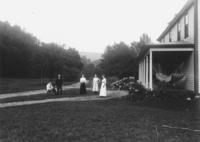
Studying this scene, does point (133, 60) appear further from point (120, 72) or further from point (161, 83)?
point (161, 83)

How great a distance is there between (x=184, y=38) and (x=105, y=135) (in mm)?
13430

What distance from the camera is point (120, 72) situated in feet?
128

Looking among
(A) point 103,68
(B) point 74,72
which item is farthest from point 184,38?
(B) point 74,72

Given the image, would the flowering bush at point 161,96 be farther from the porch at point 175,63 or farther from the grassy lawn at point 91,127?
the grassy lawn at point 91,127

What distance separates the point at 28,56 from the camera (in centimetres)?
5403

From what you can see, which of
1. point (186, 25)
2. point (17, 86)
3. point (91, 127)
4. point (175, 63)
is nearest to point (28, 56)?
point (17, 86)

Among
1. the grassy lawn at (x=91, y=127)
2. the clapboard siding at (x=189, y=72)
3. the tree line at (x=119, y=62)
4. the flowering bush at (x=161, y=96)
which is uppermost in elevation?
the tree line at (x=119, y=62)

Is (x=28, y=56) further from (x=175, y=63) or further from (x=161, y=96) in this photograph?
(x=161, y=96)

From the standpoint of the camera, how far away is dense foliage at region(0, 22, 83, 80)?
3738 cm

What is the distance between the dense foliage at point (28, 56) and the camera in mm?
37375

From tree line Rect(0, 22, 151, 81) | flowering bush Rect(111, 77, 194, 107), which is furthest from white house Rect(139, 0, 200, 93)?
Answer: tree line Rect(0, 22, 151, 81)

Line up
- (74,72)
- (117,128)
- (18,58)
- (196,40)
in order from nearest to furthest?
(117,128) < (196,40) < (74,72) < (18,58)

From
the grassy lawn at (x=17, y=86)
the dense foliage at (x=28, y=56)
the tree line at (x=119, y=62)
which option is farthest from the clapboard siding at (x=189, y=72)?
the dense foliage at (x=28, y=56)

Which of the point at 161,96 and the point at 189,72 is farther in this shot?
the point at 189,72
